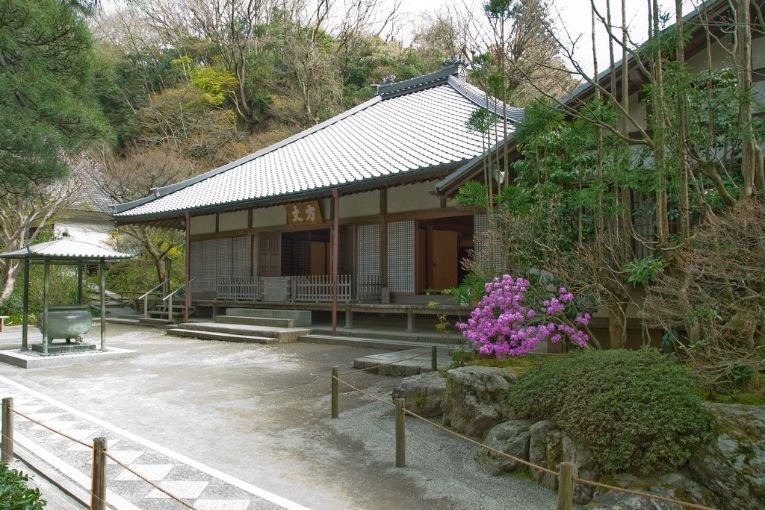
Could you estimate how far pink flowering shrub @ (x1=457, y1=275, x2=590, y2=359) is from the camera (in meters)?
5.79

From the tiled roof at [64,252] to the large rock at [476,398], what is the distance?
299 inches

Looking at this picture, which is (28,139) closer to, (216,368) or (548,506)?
(216,368)

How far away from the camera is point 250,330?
13102 millimetres

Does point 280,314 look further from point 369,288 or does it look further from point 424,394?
point 424,394

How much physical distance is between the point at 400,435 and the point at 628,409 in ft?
5.95

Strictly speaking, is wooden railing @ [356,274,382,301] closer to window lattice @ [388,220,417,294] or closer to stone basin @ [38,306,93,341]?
window lattice @ [388,220,417,294]

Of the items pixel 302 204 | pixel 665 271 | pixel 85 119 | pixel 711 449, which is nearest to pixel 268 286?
Result: pixel 302 204

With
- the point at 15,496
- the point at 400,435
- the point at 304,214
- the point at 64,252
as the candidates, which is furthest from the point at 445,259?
the point at 15,496

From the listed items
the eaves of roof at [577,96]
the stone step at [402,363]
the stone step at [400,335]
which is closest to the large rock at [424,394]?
the stone step at [402,363]

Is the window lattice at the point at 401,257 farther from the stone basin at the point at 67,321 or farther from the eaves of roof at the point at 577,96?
the stone basin at the point at 67,321

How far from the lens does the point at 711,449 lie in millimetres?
3654

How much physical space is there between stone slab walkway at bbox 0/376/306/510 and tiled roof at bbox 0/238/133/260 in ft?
15.6

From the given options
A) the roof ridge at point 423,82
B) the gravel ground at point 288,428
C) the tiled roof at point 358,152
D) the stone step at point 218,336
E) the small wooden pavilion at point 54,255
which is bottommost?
the gravel ground at point 288,428

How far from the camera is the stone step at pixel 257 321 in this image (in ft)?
43.8
